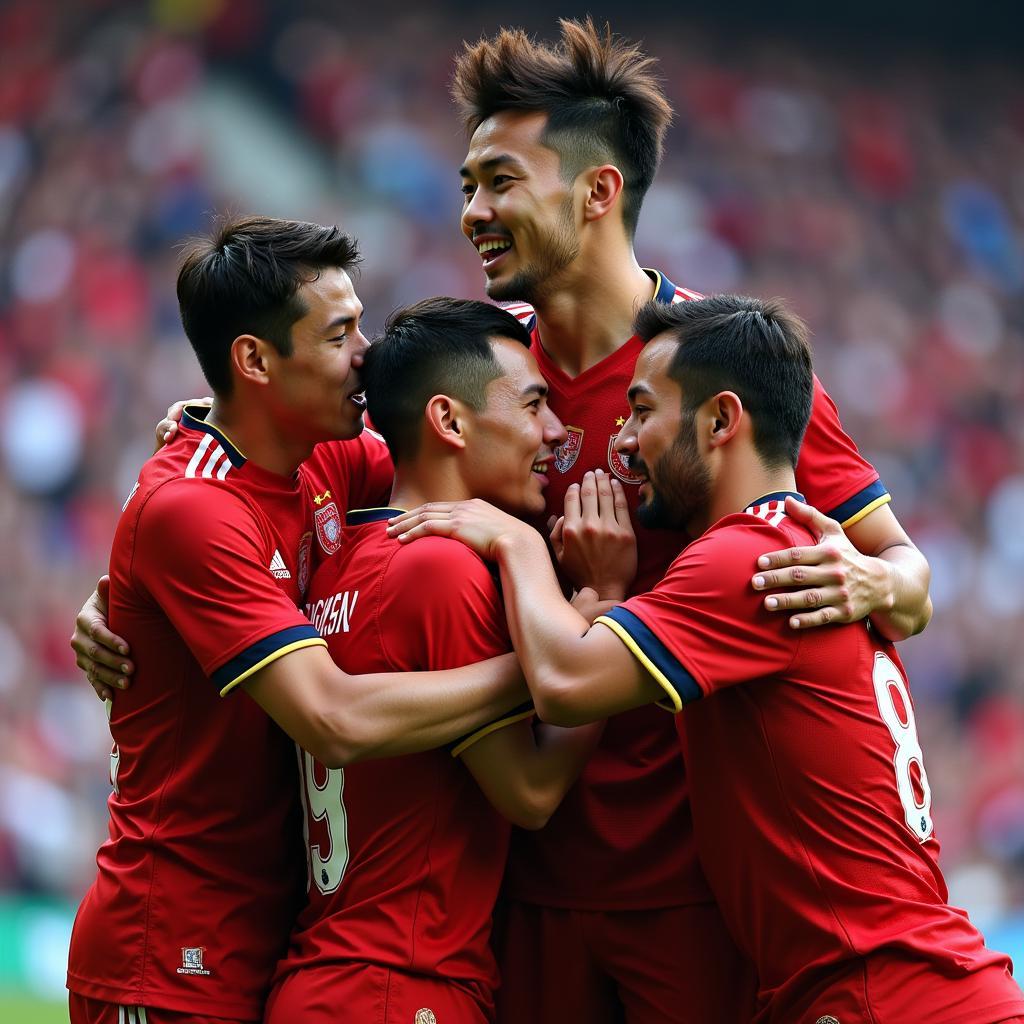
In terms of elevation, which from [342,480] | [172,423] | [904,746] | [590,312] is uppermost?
[590,312]

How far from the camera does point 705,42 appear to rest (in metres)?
14.2

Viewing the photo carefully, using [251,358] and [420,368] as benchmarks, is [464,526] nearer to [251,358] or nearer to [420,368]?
[420,368]

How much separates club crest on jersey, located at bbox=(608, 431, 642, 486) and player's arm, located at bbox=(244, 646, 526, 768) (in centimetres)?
69

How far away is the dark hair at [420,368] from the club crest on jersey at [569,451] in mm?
291

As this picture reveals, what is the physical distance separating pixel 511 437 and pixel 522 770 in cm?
77

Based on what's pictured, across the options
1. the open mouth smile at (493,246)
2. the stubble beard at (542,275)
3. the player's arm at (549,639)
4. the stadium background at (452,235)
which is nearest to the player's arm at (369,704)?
the player's arm at (549,639)

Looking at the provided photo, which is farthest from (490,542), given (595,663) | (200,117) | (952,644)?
(200,117)

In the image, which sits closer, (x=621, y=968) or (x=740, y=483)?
(x=740, y=483)

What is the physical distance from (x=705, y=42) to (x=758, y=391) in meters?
11.8

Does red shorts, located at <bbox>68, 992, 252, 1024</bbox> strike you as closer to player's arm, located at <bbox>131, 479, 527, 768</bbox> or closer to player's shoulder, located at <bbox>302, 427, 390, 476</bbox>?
player's arm, located at <bbox>131, 479, 527, 768</bbox>

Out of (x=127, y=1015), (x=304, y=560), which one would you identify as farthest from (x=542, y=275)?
(x=127, y=1015)

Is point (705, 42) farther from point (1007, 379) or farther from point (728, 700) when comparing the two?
point (728, 700)

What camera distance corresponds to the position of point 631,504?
3.54 meters

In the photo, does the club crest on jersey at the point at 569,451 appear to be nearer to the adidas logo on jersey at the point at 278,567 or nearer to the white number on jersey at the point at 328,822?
the adidas logo on jersey at the point at 278,567
